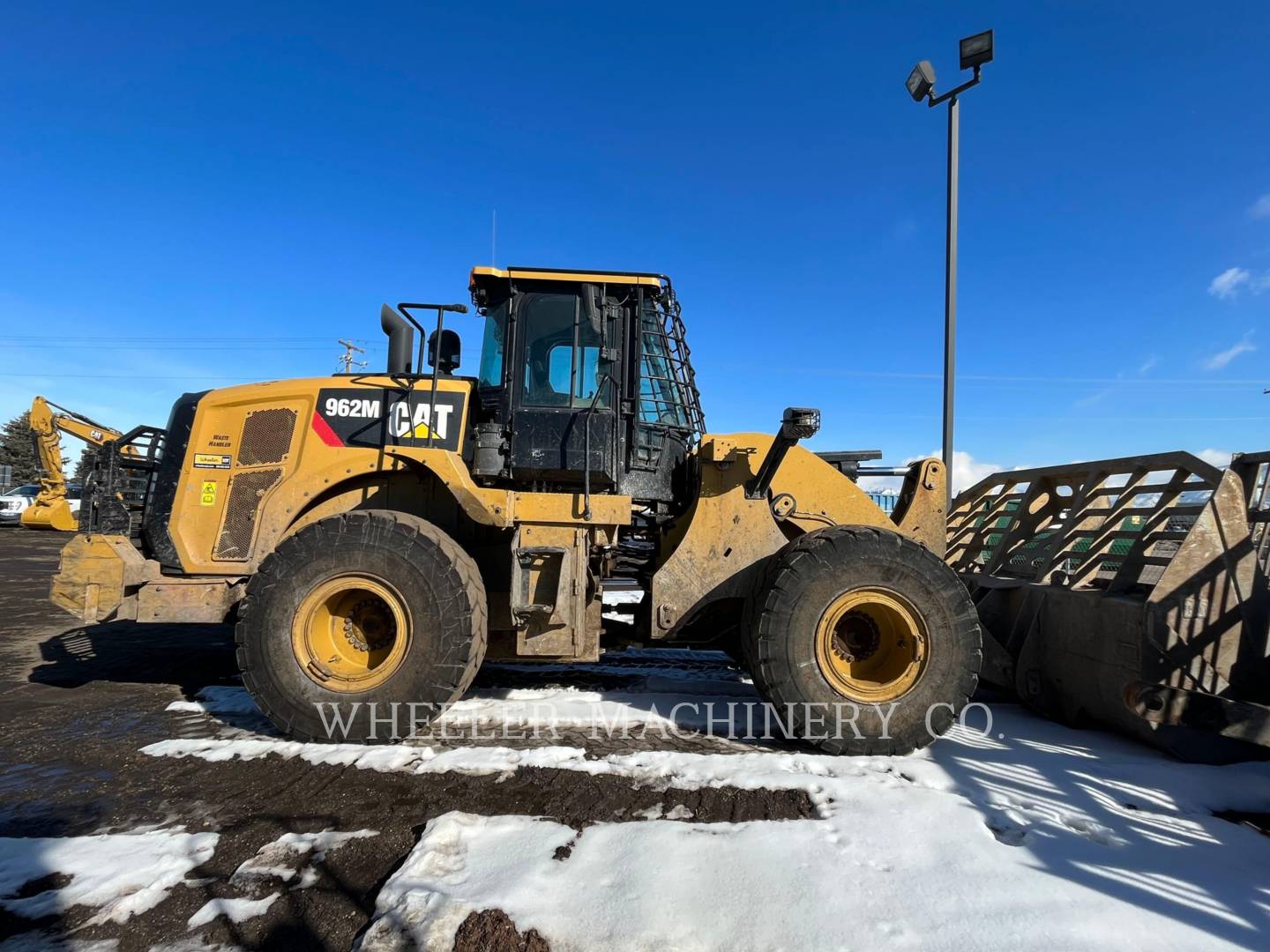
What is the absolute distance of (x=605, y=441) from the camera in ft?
14.8

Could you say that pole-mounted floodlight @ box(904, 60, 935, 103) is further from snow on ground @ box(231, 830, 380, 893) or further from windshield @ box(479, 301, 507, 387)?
snow on ground @ box(231, 830, 380, 893)

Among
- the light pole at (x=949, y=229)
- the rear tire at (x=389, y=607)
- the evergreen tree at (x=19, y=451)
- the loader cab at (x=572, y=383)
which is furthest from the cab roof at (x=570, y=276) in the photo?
the evergreen tree at (x=19, y=451)

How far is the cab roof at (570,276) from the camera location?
15.2ft

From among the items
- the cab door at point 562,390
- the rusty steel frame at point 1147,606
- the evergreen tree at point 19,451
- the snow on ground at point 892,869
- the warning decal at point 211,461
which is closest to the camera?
the snow on ground at point 892,869

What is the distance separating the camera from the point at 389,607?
4047 mm

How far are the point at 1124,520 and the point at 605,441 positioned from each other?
158 inches

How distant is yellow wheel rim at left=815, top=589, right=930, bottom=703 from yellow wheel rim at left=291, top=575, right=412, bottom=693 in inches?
104

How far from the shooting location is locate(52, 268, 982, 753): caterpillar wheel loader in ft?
12.8

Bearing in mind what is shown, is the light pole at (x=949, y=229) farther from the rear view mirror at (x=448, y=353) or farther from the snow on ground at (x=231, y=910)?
the snow on ground at (x=231, y=910)

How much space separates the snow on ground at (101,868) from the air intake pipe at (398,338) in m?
3.20

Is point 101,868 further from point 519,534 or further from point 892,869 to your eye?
point 892,869

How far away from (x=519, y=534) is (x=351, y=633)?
50.2 inches

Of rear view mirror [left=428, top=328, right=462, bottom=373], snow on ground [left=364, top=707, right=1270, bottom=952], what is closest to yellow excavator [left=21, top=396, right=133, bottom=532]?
rear view mirror [left=428, top=328, right=462, bottom=373]

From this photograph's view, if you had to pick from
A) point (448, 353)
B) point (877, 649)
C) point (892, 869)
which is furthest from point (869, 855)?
point (448, 353)
